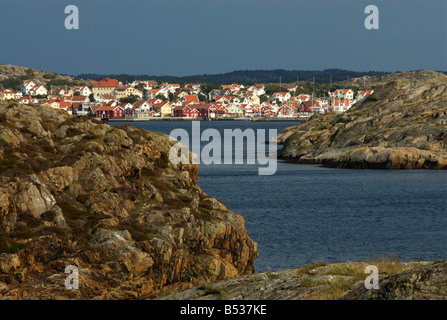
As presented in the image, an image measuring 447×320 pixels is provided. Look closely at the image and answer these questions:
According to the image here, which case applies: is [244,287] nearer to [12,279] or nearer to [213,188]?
[12,279]

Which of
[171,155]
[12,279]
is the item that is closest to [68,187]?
[12,279]

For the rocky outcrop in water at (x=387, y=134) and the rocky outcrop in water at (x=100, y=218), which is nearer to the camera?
the rocky outcrop in water at (x=100, y=218)

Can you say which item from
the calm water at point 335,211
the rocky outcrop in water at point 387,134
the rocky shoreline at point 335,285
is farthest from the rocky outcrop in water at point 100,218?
the rocky outcrop in water at point 387,134

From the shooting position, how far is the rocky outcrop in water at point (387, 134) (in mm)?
85375

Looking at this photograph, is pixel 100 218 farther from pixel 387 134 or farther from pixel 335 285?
pixel 387 134

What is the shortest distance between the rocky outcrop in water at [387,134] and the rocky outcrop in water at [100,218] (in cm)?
5348

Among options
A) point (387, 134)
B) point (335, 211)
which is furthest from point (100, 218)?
point (387, 134)

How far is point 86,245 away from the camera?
1011 inches

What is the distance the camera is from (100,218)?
28188mm

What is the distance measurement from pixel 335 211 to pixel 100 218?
32.7 meters

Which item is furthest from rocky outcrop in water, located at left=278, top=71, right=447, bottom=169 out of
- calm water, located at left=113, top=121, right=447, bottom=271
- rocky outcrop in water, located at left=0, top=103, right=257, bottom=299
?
rocky outcrop in water, located at left=0, top=103, right=257, bottom=299

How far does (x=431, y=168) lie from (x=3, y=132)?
65079 mm

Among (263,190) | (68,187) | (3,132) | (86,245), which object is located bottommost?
(263,190)

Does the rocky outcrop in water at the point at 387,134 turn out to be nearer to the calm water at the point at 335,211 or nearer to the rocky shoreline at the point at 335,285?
the calm water at the point at 335,211
